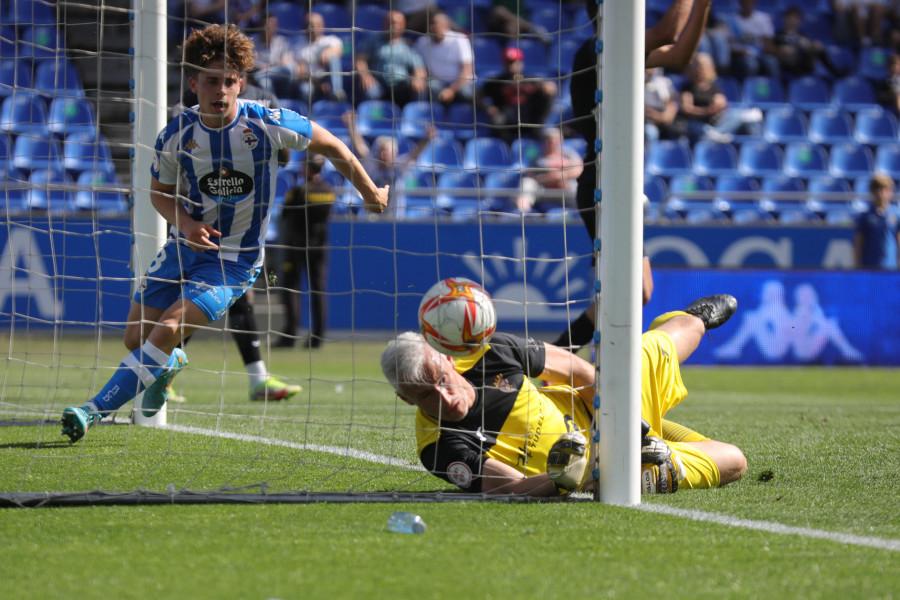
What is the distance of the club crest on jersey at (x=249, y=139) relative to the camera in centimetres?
451

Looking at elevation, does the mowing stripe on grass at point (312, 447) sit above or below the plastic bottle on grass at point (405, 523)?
below

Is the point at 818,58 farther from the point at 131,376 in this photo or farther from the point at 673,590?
the point at 673,590

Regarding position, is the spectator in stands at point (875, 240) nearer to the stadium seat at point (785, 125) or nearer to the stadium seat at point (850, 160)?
the stadium seat at point (850, 160)

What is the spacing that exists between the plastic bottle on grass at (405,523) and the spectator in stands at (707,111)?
41.6ft

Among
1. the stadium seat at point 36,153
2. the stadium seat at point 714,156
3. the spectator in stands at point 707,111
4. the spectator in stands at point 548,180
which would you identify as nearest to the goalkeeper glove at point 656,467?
the stadium seat at point 36,153

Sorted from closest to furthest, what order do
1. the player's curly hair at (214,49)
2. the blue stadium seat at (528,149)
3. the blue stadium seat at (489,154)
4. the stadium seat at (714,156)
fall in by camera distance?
the player's curly hair at (214,49), the blue stadium seat at (489,154), the blue stadium seat at (528,149), the stadium seat at (714,156)

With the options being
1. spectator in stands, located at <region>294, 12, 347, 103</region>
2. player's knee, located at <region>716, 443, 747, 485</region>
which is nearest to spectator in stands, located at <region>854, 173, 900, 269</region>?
spectator in stands, located at <region>294, 12, 347, 103</region>

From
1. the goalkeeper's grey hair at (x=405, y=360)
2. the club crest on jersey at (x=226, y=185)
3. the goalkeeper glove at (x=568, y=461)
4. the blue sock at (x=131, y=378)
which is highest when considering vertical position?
the club crest on jersey at (x=226, y=185)

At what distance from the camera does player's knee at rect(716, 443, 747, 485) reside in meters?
3.98

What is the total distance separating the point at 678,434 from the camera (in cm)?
425

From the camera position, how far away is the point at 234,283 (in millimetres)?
4621

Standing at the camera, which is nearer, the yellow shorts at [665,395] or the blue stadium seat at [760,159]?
the yellow shorts at [665,395]

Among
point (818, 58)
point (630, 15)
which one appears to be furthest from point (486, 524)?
point (818, 58)

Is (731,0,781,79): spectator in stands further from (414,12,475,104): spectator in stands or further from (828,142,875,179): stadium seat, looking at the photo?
(414,12,475,104): spectator in stands
